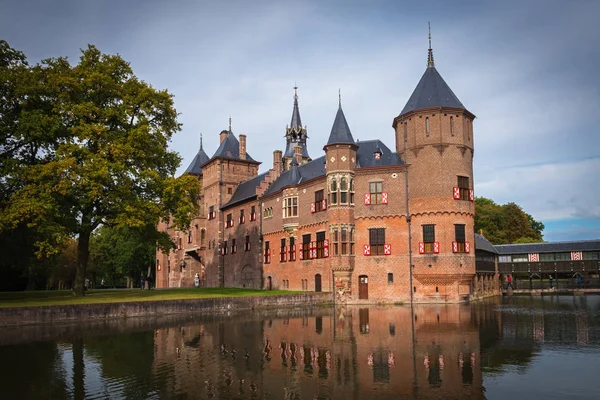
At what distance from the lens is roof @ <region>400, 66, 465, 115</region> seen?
3328 cm

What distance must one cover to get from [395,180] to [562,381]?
24053mm

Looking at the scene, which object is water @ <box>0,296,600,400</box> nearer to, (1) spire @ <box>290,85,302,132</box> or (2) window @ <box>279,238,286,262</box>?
(2) window @ <box>279,238,286,262</box>

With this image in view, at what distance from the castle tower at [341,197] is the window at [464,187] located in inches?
283

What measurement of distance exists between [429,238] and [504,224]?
38.9 metres

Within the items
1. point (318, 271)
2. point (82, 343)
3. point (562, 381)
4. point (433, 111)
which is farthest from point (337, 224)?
point (562, 381)

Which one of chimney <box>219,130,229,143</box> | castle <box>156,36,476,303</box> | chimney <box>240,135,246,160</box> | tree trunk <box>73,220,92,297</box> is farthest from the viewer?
chimney <box>219,130,229,143</box>

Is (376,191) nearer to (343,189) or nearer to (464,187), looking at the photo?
(343,189)

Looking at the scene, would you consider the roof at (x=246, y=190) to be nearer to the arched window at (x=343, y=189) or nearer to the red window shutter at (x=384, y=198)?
the arched window at (x=343, y=189)

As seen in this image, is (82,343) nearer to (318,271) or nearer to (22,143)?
(22,143)

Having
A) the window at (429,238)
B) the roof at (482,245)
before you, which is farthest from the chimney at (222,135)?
the window at (429,238)

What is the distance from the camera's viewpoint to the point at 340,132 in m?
34.5

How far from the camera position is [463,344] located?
15.0m

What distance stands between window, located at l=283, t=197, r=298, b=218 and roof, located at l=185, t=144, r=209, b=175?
20105mm

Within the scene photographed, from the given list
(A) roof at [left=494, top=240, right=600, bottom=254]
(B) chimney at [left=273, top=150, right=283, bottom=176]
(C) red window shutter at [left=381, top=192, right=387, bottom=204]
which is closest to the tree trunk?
(C) red window shutter at [left=381, top=192, right=387, bottom=204]
